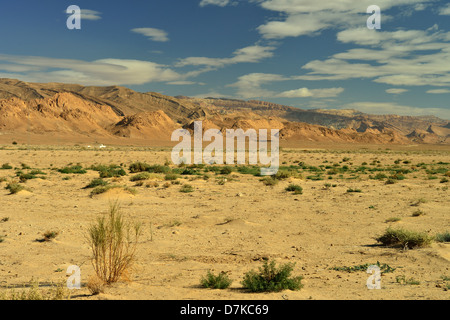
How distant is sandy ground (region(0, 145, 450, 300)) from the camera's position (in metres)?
7.31

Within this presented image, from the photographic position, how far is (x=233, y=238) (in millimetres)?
11812

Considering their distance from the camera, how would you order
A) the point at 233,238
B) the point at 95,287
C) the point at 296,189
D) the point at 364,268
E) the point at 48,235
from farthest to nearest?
the point at 296,189, the point at 233,238, the point at 48,235, the point at 364,268, the point at 95,287

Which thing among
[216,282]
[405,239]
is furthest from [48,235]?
[405,239]

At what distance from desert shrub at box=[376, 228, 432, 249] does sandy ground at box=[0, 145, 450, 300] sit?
0.24m

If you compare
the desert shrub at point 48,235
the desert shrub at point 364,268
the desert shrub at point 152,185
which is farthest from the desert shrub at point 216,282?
the desert shrub at point 152,185

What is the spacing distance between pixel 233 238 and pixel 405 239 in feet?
15.3

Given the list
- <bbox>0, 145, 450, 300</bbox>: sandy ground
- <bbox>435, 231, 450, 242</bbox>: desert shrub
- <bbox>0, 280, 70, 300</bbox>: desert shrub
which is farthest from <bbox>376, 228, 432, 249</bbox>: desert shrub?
<bbox>0, 280, 70, 300</bbox>: desert shrub

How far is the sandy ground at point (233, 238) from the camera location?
731 cm

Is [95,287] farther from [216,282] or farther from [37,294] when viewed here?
[216,282]

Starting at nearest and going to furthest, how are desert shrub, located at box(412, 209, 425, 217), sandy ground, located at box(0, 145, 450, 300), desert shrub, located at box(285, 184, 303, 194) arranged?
sandy ground, located at box(0, 145, 450, 300) → desert shrub, located at box(412, 209, 425, 217) → desert shrub, located at box(285, 184, 303, 194)

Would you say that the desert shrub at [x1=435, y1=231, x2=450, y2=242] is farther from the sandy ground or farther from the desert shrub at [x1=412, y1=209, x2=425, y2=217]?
the desert shrub at [x1=412, y1=209, x2=425, y2=217]

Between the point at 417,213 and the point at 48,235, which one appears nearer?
the point at 48,235

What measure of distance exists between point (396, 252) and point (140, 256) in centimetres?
630
